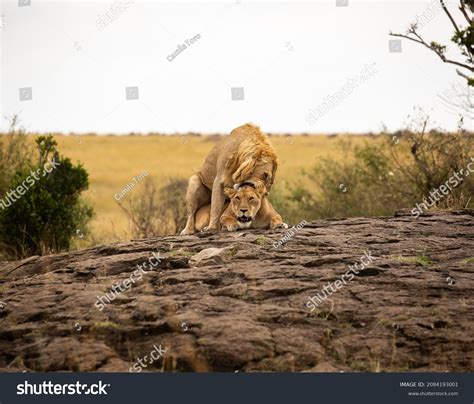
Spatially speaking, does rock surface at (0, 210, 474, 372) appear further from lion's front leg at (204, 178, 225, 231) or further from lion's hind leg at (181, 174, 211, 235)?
lion's hind leg at (181, 174, 211, 235)

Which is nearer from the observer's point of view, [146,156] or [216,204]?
[216,204]

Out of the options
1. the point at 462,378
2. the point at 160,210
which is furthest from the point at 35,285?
the point at 160,210

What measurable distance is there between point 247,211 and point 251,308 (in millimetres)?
3707

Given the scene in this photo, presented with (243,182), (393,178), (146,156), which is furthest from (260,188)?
(146,156)

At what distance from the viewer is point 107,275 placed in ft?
40.3

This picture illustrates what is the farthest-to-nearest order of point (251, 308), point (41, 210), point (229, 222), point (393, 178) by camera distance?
1. point (393, 178)
2. point (41, 210)
3. point (229, 222)
4. point (251, 308)

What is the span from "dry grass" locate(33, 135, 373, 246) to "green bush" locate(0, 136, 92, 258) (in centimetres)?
Answer: 2401

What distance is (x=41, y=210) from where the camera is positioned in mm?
20391

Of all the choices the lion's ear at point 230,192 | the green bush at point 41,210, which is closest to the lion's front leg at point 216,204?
the lion's ear at point 230,192

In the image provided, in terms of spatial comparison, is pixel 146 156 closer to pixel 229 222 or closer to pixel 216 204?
pixel 216 204

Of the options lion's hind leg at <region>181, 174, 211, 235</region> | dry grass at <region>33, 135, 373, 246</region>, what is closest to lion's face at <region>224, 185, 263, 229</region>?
lion's hind leg at <region>181, 174, 211, 235</region>

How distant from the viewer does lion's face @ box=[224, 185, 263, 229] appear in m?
13.9

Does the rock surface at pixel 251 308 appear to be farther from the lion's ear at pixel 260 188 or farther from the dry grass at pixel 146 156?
the dry grass at pixel 146 156

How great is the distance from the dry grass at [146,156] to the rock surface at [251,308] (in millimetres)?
33848
